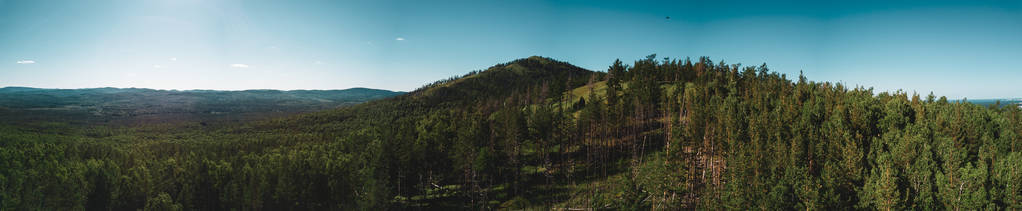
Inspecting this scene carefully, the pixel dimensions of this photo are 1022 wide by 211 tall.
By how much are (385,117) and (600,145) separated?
134928mm

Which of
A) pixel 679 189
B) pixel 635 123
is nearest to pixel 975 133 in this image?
pixel 679 189

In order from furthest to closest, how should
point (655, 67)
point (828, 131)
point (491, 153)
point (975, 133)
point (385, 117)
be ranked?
point (385, 117) < point (655, 67) < point (491, 153) < point (828, 131) < point (975, 133)

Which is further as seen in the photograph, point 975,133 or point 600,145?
point 600,145

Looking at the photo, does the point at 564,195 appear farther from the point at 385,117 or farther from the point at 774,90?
the point at 385,117

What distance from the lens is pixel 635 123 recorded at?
76.3 m

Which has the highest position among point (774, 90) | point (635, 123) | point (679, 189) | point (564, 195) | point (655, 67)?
point (655, 67)

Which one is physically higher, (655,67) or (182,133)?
(655,67)

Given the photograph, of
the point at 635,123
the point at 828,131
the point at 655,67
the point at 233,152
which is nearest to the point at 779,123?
the point at 828,131

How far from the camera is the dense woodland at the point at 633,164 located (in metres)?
35.4

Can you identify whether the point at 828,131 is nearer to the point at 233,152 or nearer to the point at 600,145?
the point at 600,145

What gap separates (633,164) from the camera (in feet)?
217

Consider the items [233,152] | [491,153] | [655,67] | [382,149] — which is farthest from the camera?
[655,67]

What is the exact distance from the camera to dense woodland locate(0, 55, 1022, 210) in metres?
35.4

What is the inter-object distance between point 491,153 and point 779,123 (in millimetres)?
44631
